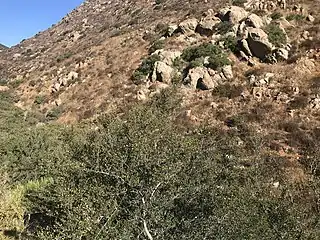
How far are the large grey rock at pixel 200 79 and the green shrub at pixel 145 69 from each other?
15.9 feet

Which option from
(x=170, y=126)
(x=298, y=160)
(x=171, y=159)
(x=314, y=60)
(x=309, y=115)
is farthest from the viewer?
(x=314, y=60)

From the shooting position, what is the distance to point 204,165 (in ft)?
51.7

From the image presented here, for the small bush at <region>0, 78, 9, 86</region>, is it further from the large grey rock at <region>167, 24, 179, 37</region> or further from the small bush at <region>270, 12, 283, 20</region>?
the small bush at <region>270, 12, 283, 20</region>

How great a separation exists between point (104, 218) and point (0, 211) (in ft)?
18.6

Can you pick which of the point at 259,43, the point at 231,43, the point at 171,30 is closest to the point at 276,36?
the point at 259,43

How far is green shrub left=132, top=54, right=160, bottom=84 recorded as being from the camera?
122 ft

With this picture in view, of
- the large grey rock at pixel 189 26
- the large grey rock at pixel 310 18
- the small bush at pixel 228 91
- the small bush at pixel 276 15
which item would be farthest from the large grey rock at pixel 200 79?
the large grey rock at pixel 310 18

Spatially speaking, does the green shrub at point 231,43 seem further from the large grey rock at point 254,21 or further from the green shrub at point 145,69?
the green shrub at point 145,69

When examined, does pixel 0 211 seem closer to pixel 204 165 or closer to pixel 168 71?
pixel 204 165

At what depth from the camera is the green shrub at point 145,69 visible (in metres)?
37.2

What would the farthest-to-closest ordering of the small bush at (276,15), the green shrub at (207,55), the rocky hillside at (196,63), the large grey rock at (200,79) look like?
the small bush at (276,15), the green shrub at (207,55), the large grey rock at (200,79), the rocky hillside at (196,63)

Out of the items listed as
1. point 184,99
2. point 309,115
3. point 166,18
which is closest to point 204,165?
point 309,115

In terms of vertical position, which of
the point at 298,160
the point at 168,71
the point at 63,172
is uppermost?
the point at 63,172

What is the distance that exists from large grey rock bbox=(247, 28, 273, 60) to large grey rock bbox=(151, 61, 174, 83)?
6.72 metres
